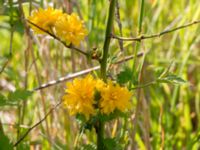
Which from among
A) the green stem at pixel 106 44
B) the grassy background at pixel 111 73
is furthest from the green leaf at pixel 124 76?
the grassy background at pixel 111 73

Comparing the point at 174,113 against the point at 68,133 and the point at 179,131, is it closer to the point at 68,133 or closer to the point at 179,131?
the point at 179,131

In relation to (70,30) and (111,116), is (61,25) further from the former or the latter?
(111,116)

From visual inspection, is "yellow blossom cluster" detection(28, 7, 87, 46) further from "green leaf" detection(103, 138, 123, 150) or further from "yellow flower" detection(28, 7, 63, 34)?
"green leaf" detection(103, 138, 123, 150)

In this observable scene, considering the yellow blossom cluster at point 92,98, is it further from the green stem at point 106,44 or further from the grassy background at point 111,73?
the grassy background at point 111,73

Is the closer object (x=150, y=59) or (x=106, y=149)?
(x=106, y=149)

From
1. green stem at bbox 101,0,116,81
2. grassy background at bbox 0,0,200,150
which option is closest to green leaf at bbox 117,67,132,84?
green stem at bbox 101,0,116,81

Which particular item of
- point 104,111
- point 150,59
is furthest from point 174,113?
point 104,111

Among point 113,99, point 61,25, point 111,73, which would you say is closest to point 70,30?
point 61,25
